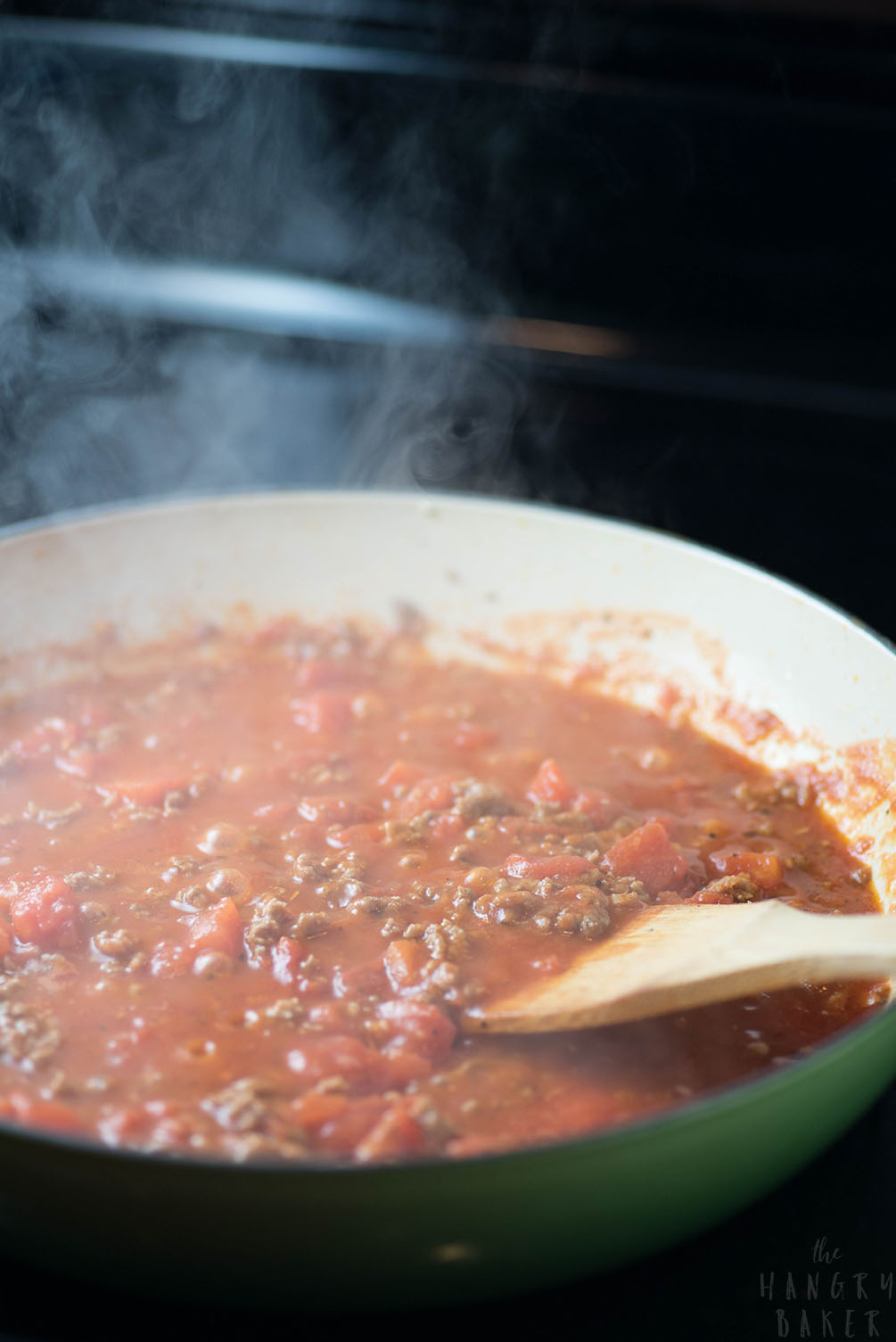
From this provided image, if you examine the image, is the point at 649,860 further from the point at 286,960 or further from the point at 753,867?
the point at 286,960

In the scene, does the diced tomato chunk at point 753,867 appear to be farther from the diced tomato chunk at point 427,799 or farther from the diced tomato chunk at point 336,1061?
the diced tomato chunk at point 336,1061

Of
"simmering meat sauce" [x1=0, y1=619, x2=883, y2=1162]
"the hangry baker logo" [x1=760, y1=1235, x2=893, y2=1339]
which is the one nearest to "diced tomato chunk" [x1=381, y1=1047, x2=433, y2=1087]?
"simmering meat sauce" [x1=0, y1=619, x2=883, y2=1162]

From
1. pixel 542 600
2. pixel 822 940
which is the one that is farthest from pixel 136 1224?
pixel 542 600

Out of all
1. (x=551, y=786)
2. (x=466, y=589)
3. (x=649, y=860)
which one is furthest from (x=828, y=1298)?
(x=466, y=589)

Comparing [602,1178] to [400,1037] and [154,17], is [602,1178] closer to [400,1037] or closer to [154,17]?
[400,1037]

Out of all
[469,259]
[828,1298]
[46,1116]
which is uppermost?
[469,259]
